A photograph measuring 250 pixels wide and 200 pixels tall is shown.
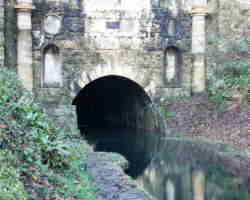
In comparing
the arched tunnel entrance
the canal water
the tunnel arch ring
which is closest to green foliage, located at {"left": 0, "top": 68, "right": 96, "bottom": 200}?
the canal water

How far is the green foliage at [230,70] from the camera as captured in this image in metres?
13.4

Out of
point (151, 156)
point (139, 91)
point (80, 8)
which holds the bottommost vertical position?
point (151, 156)

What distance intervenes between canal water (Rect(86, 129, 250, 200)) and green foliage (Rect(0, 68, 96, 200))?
2323 millimetres

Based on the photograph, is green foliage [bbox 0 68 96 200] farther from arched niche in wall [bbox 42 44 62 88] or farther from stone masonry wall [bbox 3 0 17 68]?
arched niche in wall [bbox 42 44 62 88]

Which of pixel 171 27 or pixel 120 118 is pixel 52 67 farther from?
pixel 120 118

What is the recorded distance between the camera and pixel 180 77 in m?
14.6

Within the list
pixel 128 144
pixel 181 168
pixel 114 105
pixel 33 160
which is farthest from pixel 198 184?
pixel 114 105

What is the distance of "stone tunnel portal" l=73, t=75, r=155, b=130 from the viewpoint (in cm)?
1543

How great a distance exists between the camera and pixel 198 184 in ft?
27.3

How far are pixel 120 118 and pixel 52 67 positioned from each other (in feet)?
19.6

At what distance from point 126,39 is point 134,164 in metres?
5.21

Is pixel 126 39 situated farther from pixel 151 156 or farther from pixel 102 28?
pixel 151 156

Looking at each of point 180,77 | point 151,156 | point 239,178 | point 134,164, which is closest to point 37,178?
point 239,178

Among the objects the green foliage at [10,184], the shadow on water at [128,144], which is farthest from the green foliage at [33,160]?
the shadow on water at [128,144]
